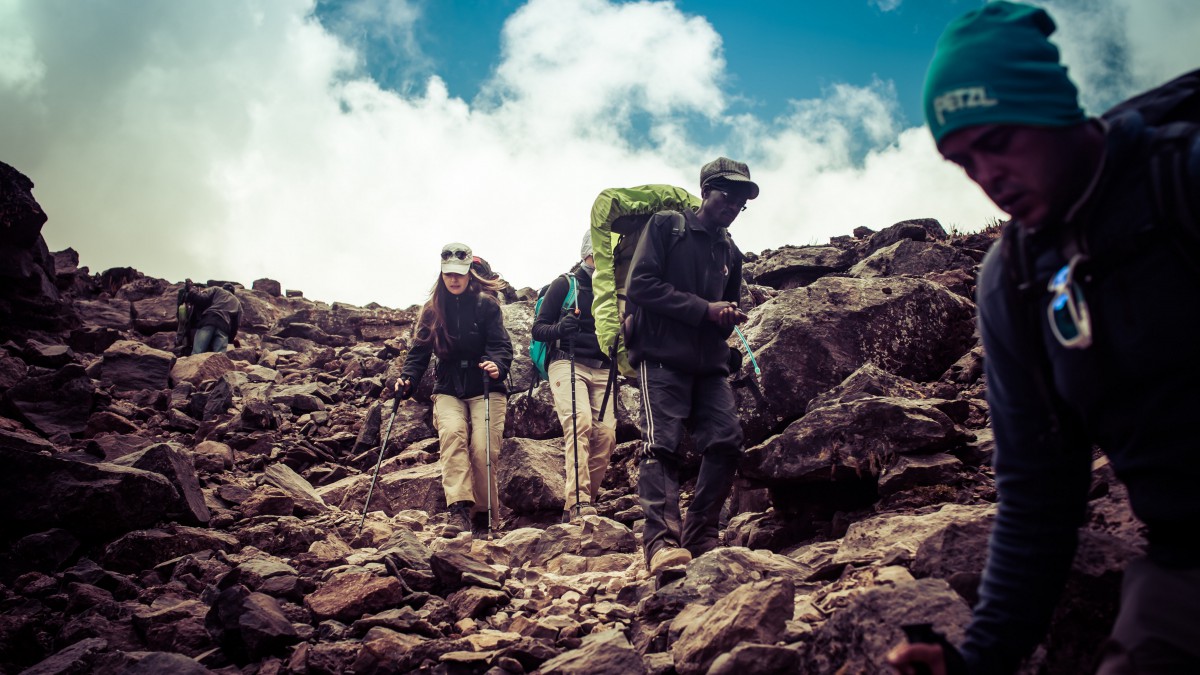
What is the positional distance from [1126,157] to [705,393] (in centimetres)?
460

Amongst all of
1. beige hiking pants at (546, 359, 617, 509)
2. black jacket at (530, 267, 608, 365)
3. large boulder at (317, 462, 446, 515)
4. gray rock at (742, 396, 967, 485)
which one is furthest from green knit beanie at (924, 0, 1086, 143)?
large boulder at (317, 462, 446, 515)

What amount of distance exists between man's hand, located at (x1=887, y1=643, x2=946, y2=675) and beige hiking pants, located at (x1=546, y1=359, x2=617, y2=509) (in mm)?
6802

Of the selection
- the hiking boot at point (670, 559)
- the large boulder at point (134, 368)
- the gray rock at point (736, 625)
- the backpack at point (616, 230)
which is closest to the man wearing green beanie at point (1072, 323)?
the gray rock at point (736, 625)

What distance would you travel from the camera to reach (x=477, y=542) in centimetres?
751

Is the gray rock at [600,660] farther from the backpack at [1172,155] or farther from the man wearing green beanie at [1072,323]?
the backpack at [1172,155]

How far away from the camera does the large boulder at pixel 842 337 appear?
8.12m

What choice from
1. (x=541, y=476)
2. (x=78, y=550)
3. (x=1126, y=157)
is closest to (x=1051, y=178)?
(x=1126, y=157)

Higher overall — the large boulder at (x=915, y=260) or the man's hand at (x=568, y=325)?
the large boulder at (x=915, y=260)

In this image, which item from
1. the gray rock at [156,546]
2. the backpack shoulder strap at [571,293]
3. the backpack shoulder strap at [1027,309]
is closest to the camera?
the backpack shoulder strap at [1027,309]

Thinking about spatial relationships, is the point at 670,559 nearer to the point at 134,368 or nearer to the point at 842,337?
the point at 842,337

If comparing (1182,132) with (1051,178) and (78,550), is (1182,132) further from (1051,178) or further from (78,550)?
(78,550)

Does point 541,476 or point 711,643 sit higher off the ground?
point 541,476

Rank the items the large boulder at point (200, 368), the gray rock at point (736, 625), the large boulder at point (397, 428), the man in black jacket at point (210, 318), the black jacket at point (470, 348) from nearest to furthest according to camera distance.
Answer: the gray rock at point (736, 625)
the black jacket at point (470, 348)
the large boulder at point (397, 428)
the large boulder at point (200, 368)
the man in black jacket at point (210, 318)

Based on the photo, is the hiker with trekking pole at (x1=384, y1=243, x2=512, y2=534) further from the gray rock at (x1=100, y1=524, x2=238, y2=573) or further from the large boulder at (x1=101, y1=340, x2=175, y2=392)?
the large boulder at (x1=101, y1=340, x2=175, y2=392)
